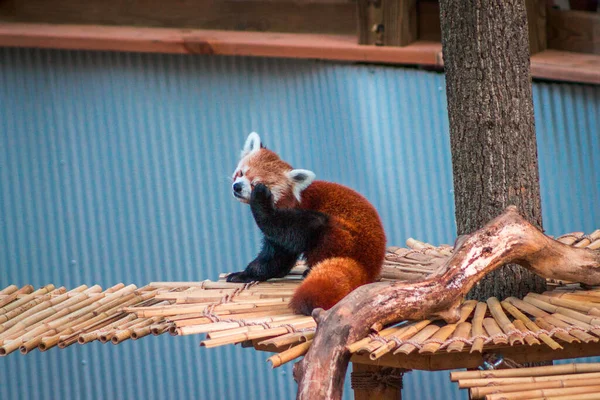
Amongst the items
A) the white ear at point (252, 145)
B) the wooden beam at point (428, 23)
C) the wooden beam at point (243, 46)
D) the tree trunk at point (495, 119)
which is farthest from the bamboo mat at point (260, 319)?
the wooden beam at point (428, 23)

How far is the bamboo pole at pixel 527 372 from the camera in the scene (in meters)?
2.13

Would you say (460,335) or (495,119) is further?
(495,119)

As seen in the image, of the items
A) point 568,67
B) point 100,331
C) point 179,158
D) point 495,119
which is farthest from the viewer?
point 179,158

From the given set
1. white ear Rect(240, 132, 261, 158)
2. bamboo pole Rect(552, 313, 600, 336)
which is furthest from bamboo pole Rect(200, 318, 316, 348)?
white ear Rect(240, 132, 261, 158)

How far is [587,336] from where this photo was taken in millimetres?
2246

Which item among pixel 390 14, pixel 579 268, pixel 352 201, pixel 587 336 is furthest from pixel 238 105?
pixel 587 336

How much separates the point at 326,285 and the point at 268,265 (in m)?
0.69

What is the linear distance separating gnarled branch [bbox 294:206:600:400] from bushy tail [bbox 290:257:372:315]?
0.19m

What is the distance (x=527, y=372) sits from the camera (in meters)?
2.19

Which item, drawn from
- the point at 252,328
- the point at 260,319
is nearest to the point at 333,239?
the point at 260,319

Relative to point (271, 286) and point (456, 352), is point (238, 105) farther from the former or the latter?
point (456, 352)

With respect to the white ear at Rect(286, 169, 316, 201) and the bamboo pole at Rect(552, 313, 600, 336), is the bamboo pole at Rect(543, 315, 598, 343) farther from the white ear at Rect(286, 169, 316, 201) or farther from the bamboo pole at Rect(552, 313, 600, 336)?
the white ear at Rect(286, 169, 316, 201)

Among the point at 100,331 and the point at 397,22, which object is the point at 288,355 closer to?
the point at 100,331

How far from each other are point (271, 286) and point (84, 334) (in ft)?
2.41
